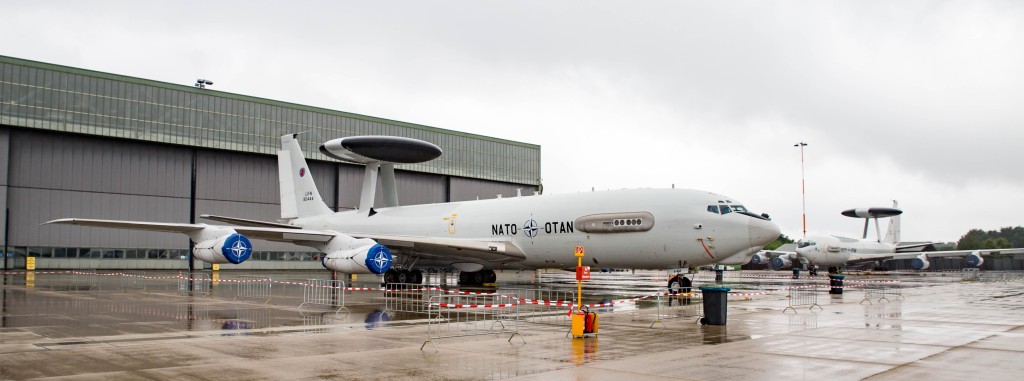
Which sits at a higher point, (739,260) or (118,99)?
(118,99)

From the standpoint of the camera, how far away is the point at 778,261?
68.1 m

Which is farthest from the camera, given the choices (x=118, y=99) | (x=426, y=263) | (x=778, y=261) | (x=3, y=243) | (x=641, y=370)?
(x=778, y=261)

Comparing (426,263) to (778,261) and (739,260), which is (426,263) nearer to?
(739,260)

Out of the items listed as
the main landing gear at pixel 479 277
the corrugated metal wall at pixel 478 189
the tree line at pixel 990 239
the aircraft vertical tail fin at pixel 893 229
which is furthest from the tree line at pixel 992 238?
the main landing gear at pixel 479 277

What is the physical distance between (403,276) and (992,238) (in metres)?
155

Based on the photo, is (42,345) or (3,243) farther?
(3,243)

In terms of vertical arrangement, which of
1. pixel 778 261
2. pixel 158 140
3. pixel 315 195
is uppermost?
pixel 158 140

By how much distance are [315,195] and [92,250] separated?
20180 mm

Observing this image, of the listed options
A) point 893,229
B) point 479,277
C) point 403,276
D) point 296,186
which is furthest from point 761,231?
point 893,229

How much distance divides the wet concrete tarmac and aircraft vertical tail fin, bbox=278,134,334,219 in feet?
58.6

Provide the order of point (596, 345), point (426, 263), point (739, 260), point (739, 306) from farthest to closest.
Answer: point (426, 263), point (739, 260), point (739, 306), point (596, 345)

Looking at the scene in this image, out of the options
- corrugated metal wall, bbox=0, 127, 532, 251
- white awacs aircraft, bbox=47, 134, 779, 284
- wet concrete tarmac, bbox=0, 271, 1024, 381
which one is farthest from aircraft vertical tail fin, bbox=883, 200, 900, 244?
wet concrete tarmac, bbox=0, 271, 1024, 381

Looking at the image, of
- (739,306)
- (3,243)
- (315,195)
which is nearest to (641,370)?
(739,306)

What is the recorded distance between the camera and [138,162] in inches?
1927
